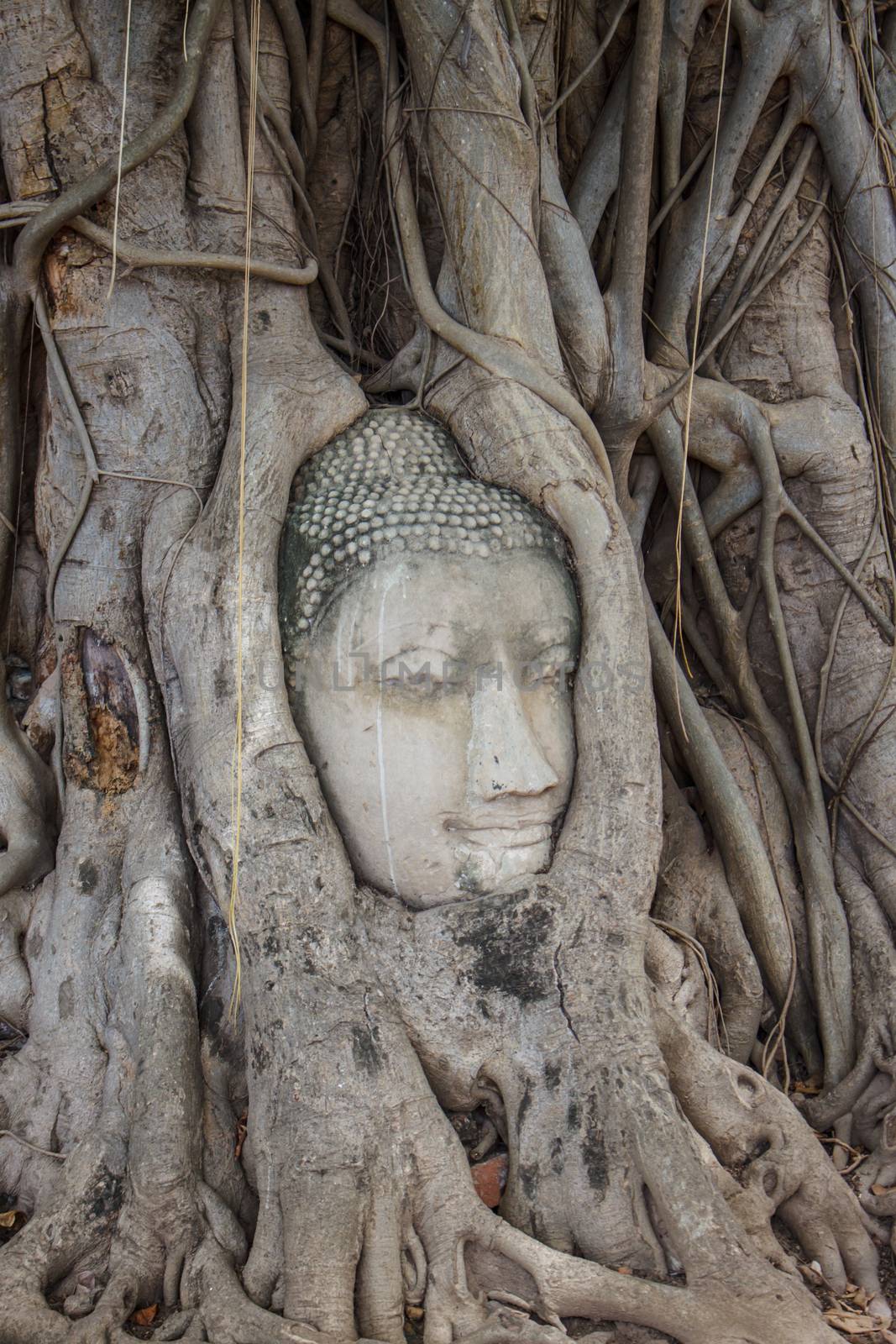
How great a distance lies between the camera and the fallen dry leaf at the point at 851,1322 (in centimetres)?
211

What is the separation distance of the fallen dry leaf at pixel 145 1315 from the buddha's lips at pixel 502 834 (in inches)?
40.5

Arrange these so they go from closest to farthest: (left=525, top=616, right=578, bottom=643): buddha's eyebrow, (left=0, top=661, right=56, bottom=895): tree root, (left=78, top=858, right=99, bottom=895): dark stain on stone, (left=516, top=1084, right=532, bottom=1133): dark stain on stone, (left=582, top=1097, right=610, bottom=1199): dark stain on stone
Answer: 1. (left=582, top=1097, right=610, bottom=1199): dark stain on stone
2. (left=516, top=1084, right=532, bottom=1133): dark stain on stone
3. (left=525, top=616, right=578, bottom=643): buddha's eyebrow
4. (left=78, top=858, right=99, bottom=895): dark stain on stone
5. (left=0, top=661, right=56, bottom=895): tree root

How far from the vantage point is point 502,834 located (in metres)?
2.46

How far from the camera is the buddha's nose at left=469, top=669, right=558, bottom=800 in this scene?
94.2 inches

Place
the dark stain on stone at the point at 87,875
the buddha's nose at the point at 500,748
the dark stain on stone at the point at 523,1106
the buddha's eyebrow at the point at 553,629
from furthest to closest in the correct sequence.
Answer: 1. the dark stain on stone at the point at 87,875
2. the buddha's eyebrow at the point at 553,629
3. the buddha's nose at the point at 500,748
4. the dark stain on stone at the point at 523,1106

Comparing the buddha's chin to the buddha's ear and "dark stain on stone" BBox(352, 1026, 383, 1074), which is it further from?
"dark stain on stone" BBox(352, 1026, 383, 1074)

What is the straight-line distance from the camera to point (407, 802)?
2.42m

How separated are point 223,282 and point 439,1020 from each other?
1.81 m

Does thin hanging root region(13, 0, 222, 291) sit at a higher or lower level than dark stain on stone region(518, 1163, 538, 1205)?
higher

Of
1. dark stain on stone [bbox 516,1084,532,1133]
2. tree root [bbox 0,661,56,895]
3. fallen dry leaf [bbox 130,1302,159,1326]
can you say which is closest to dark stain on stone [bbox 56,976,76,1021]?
tree root [bbox 0,661,56,895]

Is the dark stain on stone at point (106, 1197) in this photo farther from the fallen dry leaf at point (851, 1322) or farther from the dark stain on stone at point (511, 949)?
the fallen dry leaf at point (851, 1322)

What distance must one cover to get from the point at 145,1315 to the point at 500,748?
1.23 meters

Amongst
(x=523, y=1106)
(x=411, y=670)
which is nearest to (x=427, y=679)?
(x=411, y=670)

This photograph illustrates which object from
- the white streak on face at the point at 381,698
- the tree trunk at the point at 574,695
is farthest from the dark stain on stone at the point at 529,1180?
the white streak on face at the point at 381,698
